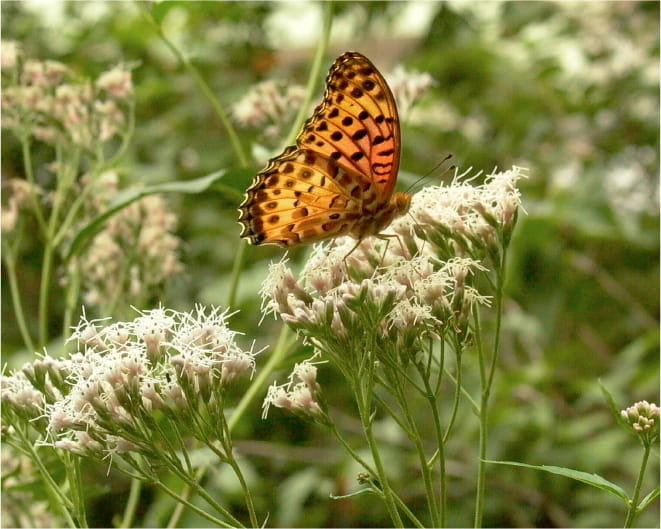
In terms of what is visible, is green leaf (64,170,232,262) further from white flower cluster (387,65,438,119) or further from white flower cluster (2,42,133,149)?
white flower cluster (387,65,438,119)

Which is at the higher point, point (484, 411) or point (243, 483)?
point (484, 411)

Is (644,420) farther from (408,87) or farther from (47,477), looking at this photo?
(408,87)

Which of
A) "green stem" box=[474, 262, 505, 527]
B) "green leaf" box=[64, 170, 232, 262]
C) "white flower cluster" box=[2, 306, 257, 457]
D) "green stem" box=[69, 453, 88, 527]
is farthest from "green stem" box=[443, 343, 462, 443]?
"green leaf" box=[64, 170, 232, 262]

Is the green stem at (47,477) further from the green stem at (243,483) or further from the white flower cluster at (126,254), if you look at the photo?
the white flower cluster at (126,254)

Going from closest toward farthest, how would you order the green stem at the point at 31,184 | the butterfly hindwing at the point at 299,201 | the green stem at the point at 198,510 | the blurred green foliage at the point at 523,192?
the green stem at the point at 198,510 → the butterfly hindwing at the point at 299,201 → the green stem at the point at 31,184 → the blurred green foliage at the point at 523,192

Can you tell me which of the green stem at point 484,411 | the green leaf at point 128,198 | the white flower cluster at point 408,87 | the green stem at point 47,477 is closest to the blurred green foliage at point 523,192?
the white flower cluster at point 408,87

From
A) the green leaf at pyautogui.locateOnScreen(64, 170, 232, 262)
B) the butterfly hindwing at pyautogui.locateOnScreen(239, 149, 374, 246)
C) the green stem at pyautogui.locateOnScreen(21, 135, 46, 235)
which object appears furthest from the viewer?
the green stem at pyautogui.locateOnScreen(21, 135, 46, 235)

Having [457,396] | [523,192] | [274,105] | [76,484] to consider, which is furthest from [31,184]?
[523,192]
